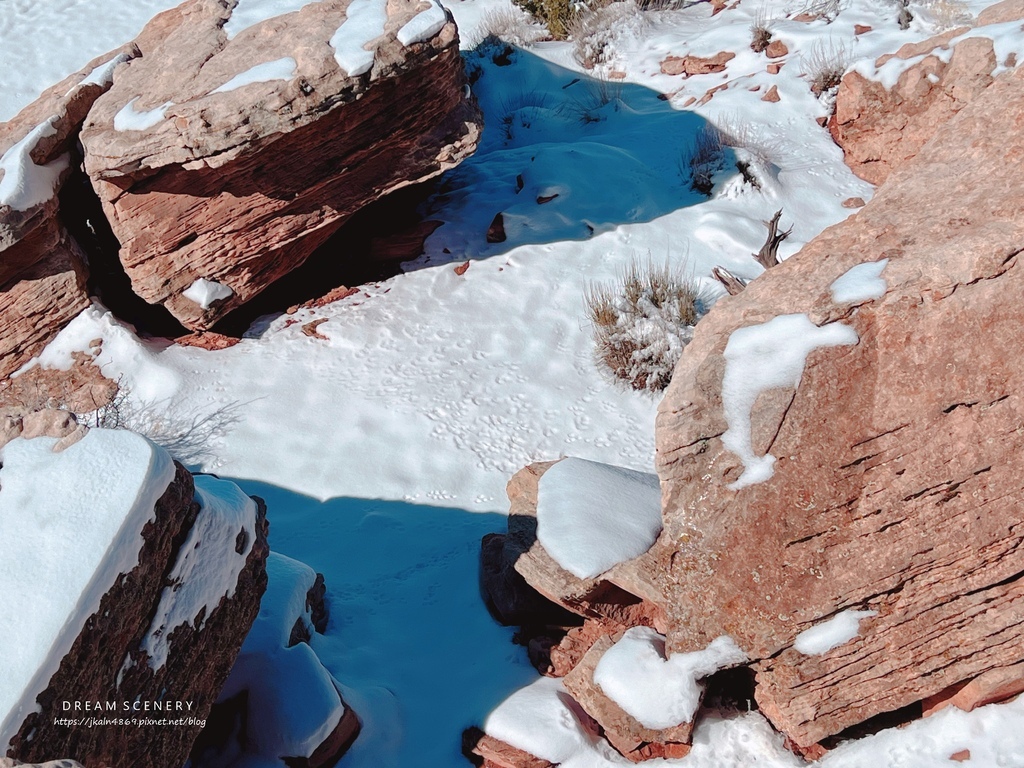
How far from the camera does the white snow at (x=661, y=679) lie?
306cm

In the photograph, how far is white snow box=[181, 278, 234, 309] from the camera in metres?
6.18

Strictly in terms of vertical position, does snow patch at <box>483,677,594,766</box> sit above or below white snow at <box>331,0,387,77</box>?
below

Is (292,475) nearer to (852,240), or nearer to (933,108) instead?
(852,240)

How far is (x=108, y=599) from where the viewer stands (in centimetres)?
238

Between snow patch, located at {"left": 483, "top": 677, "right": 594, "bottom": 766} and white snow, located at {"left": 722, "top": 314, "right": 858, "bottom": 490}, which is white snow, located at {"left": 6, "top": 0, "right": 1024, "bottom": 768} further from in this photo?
white snow, located at {"left": 722, "top": 314, "right": 858, "bottom": 490}

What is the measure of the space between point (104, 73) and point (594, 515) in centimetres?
540

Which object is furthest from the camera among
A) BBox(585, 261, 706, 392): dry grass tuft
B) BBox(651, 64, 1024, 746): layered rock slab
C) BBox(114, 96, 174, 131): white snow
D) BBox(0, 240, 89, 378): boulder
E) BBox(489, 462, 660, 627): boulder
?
BBox(0, 240, 89, 378): boulder

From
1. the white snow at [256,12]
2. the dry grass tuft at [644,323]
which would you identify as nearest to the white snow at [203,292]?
the white snow at [256,12]

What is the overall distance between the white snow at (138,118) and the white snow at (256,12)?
3.28 ft

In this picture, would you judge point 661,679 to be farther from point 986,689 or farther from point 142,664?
point 142,664

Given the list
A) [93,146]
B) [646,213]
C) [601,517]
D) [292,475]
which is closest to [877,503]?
[601,517]

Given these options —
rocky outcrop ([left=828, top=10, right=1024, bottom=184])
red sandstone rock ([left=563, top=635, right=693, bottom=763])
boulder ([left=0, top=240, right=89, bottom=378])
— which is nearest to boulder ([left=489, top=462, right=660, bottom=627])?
red sandstone rock ([left=563, top=635, right=693, bottom=763])

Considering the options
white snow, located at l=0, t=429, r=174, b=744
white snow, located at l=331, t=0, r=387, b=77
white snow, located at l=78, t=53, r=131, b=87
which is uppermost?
white snow, located at l=78, t=53, r=131, b=87

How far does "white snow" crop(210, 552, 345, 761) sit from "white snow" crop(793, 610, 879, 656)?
184 centimetres
